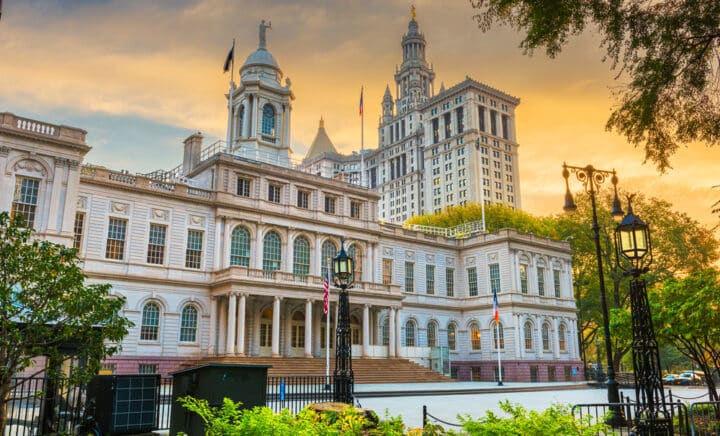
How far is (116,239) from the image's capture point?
35.6 m

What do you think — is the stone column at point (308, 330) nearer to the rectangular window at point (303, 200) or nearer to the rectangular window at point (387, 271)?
the rectangular window at point (303, 200)

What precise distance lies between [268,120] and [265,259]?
14.0 metres

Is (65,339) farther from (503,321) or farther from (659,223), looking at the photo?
(659,223)

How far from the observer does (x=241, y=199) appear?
4025cm

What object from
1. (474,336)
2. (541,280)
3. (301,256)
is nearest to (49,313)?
Result: (301,256)

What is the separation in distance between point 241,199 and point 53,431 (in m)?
29.2

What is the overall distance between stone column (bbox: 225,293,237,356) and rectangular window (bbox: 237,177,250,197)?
8.01m

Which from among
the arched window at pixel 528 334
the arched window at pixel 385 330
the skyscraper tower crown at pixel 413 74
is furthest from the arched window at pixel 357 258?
the skyscraper tower crown at pixel 413 74

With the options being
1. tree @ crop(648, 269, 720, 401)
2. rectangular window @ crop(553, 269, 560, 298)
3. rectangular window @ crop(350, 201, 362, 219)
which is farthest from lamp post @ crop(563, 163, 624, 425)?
rectangular window @ crop(553, 269, 560, 298)

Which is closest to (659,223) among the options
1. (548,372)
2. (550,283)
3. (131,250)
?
(550,283)

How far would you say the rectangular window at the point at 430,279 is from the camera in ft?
167

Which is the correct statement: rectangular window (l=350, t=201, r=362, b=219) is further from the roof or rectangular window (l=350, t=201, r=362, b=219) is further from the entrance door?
the roof

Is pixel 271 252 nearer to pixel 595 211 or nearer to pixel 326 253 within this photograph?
pixel 326 253

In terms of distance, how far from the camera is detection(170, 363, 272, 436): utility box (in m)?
9.76
